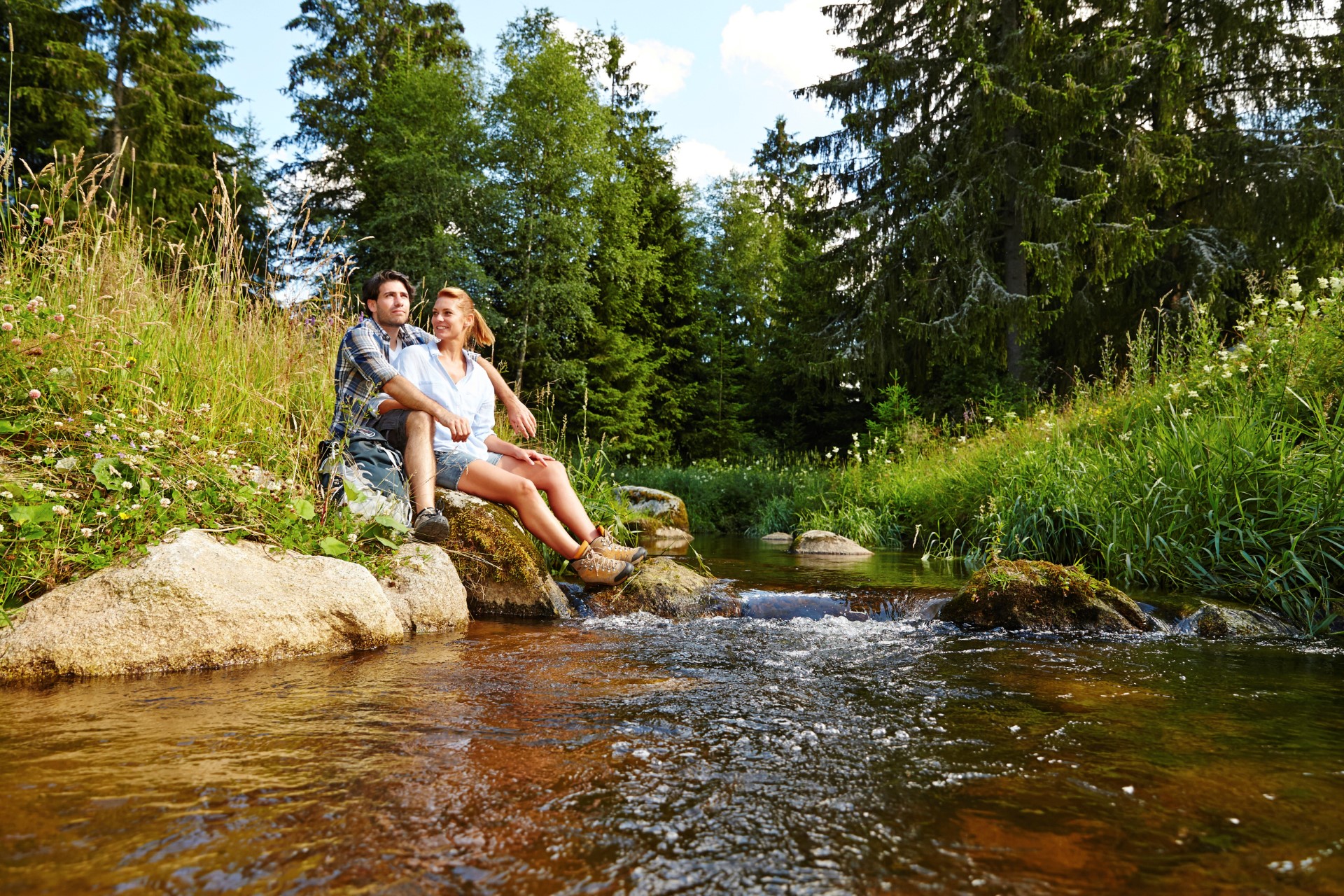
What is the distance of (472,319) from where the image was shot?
505cm

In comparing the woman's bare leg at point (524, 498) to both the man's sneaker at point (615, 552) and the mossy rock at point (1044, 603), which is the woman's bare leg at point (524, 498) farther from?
the mossy rock at point (1044, 603)

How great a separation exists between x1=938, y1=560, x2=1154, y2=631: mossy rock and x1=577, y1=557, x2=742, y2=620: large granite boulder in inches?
51.9

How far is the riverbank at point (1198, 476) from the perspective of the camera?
14.5ft

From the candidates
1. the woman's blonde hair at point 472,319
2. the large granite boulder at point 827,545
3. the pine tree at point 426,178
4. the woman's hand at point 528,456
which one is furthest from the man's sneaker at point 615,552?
the pine tree at point 426,178

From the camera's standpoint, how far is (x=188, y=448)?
3.53m

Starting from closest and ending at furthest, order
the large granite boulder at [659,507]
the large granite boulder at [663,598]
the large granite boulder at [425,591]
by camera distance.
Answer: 1. the large granite boulder at [425,591]
2. the large granite boulder at [663,598]
3. the large granite boulder at [659,507]

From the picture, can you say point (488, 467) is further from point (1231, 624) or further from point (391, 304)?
point (1231, 624)

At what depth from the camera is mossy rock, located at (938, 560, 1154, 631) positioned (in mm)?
4191

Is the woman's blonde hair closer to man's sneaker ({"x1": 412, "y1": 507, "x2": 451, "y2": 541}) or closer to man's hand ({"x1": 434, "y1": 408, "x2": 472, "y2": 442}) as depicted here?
man's hand ({"x1": 434, "y1": 408, "x2": 472, "y2": 442})

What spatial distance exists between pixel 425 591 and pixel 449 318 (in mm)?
1686

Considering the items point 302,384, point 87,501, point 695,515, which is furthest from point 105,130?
point 87,501

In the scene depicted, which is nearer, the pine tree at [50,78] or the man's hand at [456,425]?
the man's hand at [456,425]

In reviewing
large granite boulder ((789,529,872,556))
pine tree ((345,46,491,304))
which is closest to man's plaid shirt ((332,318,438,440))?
large granite boulder ((789,529,872,556))

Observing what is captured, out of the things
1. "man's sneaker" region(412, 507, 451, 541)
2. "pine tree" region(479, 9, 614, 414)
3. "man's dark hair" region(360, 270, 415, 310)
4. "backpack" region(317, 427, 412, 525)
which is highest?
"pine tree" region(479, 9, 614, 414)
